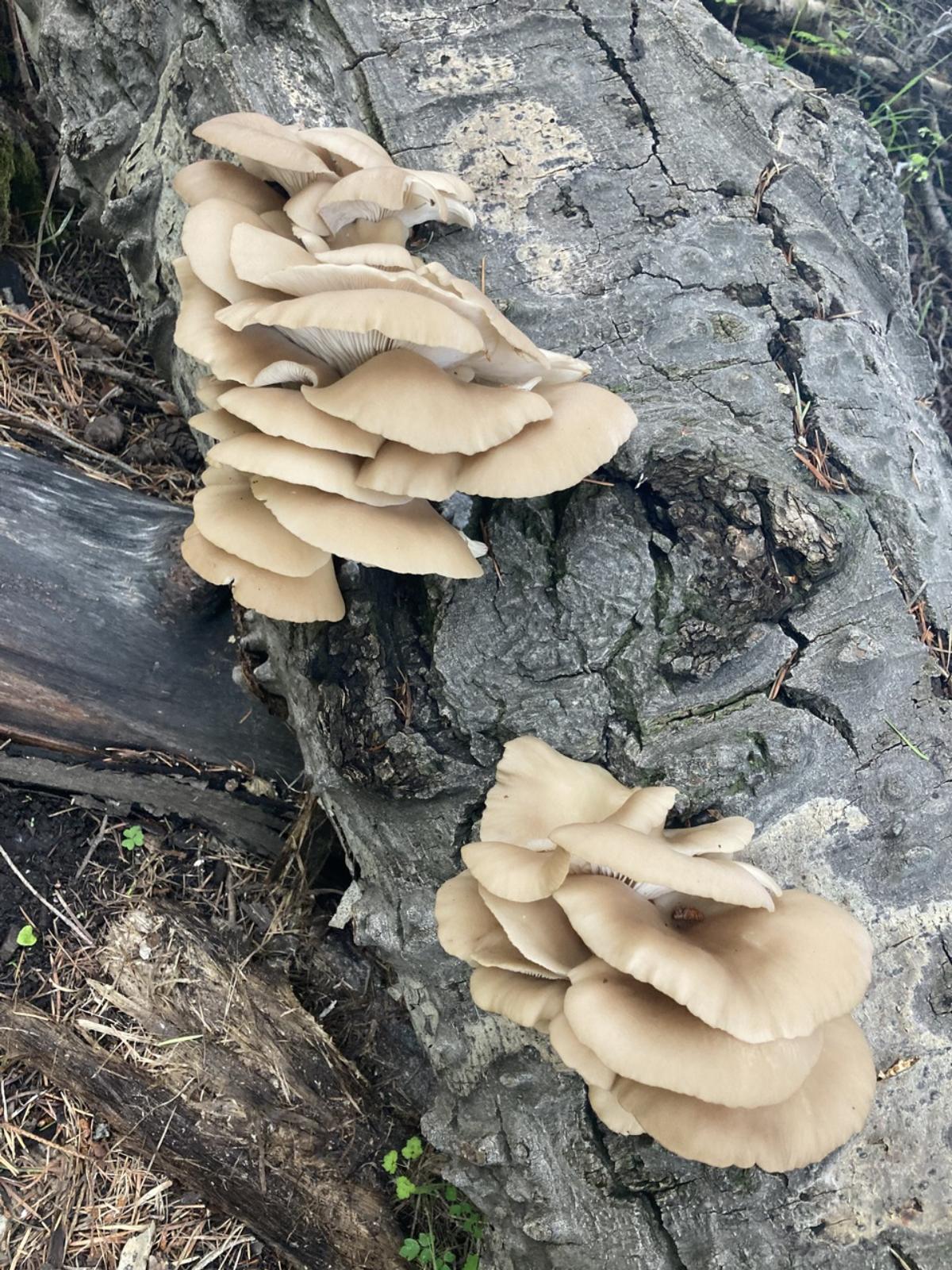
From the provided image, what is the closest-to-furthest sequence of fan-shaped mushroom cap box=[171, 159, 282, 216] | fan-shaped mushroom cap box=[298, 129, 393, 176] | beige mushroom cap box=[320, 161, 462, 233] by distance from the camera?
beige mushroom cap box=[320, 161, 462, 233] → fan-shaped mushroom cap box=[298, 129, 393, 176] → fan-shaped mushroom cap box=[171, 159, 282, 216]

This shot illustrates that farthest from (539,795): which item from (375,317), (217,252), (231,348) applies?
(217,252)

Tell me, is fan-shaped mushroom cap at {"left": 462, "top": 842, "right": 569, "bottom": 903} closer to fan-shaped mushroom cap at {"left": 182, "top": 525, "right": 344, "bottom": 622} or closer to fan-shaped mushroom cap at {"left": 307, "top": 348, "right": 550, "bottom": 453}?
fan-shaped mushroom cap at {"left": 182, "top": 525, "right": 344, "bottom": 622}

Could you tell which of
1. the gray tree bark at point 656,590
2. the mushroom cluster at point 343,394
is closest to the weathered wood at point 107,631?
the gray tree bark at point 656,590

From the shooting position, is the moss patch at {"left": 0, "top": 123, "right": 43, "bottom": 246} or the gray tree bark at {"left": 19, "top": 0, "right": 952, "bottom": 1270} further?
the moss patch at {"left": 0, "top": 123, "right": 43, "bottom": 246}

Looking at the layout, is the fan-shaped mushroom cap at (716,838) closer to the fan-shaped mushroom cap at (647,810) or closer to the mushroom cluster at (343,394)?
the fan-shaped mushroom cap at (647,810)

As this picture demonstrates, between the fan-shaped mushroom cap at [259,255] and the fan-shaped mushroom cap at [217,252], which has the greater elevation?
the fan-shaped mushroom cap at [259,255]

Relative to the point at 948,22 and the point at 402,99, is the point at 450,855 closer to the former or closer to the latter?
the point at 402,99

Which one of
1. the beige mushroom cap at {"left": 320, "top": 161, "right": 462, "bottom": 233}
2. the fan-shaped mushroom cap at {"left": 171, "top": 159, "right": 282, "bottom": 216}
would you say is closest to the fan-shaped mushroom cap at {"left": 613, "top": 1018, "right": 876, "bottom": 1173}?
the beige mushroom cap at {"left": 320, "top": 161, "right": 462, "bottom": 233}
